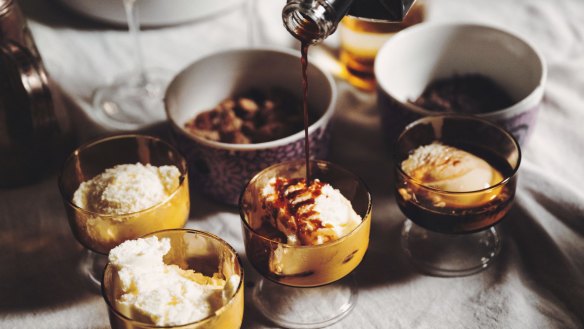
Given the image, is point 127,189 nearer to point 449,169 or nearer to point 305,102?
point 305,102

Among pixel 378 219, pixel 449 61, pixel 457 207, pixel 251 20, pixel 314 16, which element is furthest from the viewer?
pixel 251 20

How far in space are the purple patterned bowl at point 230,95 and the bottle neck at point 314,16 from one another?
18cm

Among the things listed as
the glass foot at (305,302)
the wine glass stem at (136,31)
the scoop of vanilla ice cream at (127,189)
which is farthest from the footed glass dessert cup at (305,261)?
the wine glass stem at (136,31)

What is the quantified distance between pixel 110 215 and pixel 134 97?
1.23 feet

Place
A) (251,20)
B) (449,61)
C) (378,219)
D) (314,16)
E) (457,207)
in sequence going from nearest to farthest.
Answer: (314,16) → (457,207) → (378,219) → (449,61) → (251,20)

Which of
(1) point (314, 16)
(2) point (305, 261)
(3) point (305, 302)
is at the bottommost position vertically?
(3) point (305, 302)

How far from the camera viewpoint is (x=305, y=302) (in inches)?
30.6

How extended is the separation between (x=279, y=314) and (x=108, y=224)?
21 centimetres

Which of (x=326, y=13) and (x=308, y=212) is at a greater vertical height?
(x=326, y=13)

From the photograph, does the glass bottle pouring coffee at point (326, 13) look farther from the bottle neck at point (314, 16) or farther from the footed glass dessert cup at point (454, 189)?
the footed glass dessert cup at point (454, 189)

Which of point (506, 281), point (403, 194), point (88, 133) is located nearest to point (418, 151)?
point (403, 194)

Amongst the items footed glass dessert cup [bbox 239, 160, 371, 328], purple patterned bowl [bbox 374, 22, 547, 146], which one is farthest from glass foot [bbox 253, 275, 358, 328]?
purple patterned bowl [bbox 374, 22, 547, 146]

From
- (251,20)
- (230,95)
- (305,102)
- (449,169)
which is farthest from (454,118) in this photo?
(251,20)

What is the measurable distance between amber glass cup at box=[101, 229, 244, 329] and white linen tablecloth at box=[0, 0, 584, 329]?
8 cm
